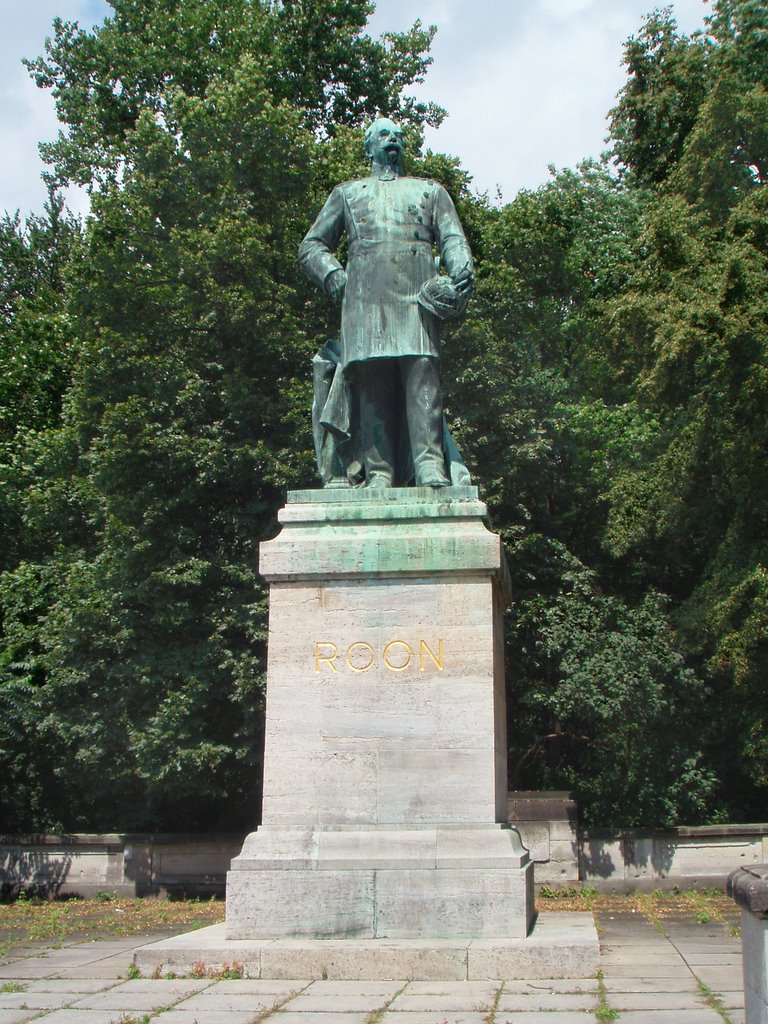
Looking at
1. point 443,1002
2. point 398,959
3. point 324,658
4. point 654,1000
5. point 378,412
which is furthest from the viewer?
point 378,412

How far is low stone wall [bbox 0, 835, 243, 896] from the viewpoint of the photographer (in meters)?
16.9

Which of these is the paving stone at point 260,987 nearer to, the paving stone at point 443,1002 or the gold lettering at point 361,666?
the paving stone at point 443,1002

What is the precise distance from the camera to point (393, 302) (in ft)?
30.3

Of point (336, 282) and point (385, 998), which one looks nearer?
point (385, 998)

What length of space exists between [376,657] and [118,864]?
34.4ft

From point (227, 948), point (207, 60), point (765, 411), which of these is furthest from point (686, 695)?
point (207, 60)

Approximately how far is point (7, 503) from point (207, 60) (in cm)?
1007

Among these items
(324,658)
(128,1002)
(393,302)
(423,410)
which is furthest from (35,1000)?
(393,302)

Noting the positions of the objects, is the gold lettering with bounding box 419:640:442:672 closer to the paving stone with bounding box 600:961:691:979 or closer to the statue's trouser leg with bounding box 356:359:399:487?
the statue's trouser leg with bounding box 356:359:399:487

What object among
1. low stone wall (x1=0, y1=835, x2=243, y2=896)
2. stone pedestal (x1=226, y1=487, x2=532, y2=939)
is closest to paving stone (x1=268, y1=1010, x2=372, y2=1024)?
stone pedestal (x1=226, y1=487, x2=532, y2=939)

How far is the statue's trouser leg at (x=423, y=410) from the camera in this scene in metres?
9.12

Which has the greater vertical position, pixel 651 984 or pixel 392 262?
pixel 392 262

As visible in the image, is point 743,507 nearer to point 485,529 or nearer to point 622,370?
point 622,370

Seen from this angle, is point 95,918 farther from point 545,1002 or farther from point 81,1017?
point 545,1002
